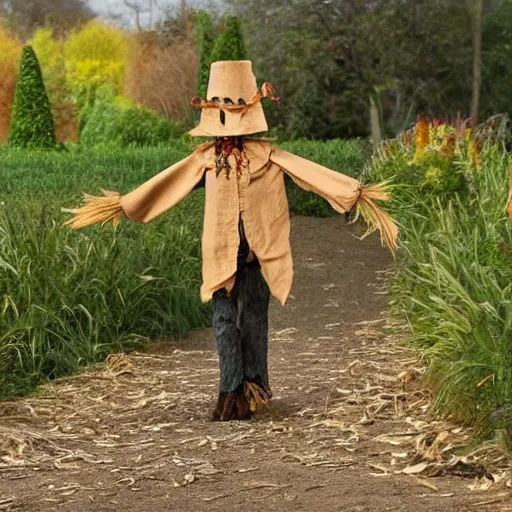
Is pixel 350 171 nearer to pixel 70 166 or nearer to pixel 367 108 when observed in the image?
pixel 70 166

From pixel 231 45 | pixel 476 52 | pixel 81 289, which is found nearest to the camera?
pixel 81 289

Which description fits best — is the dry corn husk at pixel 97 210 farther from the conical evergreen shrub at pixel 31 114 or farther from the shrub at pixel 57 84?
the shrub at pixel 57 84

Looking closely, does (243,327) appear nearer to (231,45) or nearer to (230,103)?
(230,103)

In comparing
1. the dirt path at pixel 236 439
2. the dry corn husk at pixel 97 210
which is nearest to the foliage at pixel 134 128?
the dirt path at pixel 236 439

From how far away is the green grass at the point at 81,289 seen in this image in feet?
24.7

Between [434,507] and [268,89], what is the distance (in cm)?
224

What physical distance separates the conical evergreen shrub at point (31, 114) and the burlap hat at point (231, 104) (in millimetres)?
17476

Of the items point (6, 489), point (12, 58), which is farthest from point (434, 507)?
point (12, 58)

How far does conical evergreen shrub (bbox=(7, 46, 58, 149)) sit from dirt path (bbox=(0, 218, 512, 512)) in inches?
607

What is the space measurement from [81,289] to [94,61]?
30186 mm

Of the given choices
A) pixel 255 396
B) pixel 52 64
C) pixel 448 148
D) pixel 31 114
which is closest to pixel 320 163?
pixel 448 148

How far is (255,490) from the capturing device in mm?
4641

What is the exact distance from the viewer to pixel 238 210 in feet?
19.3

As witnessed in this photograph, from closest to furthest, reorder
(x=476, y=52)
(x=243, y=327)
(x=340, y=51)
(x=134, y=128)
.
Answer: (x=243, y=327) < (x=134, y=128) < (x=340, y=51) < (x=476, y=52)
